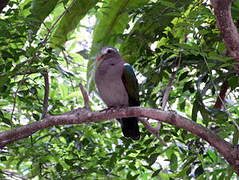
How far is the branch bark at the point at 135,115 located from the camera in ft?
8.03

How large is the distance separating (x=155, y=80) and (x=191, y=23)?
620 mm

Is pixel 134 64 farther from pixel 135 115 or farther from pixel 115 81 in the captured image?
pixel 135 115

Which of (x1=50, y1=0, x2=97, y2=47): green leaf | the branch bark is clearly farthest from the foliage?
the branch bark

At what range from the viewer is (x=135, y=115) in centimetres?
269

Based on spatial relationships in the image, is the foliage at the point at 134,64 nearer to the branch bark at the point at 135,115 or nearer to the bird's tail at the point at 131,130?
the bird's tail at the point at 131,130

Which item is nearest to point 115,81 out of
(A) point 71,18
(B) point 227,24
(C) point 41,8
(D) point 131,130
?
(D) point 131,130

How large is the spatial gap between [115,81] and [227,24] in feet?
5.62

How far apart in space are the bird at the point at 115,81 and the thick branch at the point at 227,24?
1341 mm

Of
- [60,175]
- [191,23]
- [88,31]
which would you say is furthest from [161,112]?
[88,31]

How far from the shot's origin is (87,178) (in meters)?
3.57

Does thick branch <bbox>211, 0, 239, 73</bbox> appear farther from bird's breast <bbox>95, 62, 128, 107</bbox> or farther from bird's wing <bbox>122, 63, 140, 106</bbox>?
bird's breast <bbox>95, 62, 128, 107</bbox>

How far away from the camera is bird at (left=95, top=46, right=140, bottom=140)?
3686mm

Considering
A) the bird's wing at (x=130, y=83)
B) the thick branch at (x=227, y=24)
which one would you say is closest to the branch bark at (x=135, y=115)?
Answer: the thick branch at (x=227, y=24)

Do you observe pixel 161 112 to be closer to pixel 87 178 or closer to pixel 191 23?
pixel 191 23
